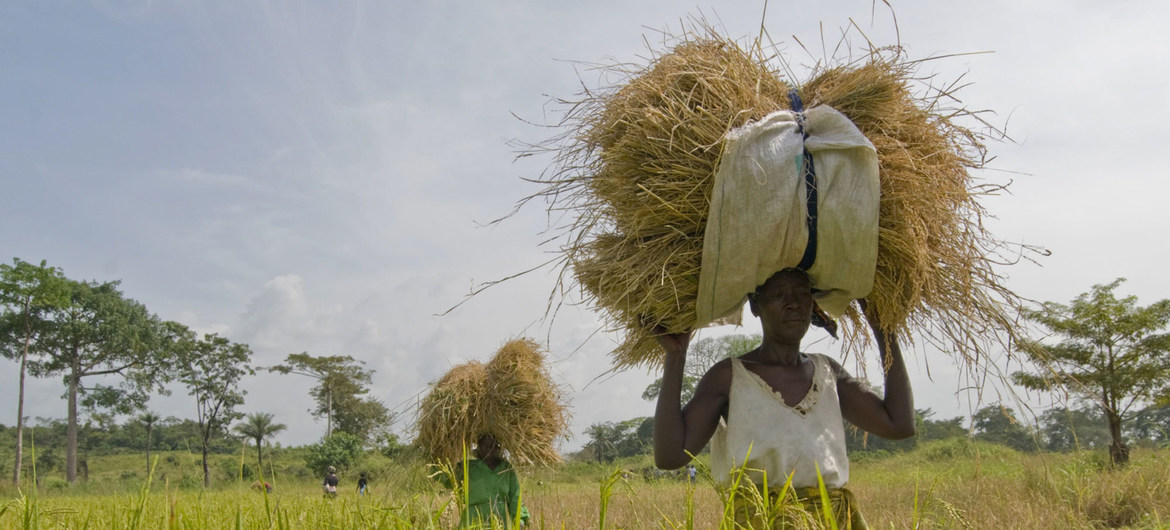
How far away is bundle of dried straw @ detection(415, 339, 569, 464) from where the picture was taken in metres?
5.08

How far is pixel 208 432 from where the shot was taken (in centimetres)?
3347

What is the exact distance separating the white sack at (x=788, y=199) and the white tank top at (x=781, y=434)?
427mm

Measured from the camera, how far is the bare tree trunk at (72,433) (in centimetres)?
2669

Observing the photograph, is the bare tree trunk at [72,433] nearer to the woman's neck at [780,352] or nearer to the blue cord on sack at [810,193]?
the woman's neck at [780,352]

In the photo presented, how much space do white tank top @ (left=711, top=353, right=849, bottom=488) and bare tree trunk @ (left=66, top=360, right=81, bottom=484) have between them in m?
30.5

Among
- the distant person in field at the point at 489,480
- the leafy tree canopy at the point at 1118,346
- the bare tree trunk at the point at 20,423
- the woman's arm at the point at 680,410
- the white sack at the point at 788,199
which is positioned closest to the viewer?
the white sack at the point at 788,199

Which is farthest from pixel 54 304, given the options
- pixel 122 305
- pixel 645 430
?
pixel 645 430

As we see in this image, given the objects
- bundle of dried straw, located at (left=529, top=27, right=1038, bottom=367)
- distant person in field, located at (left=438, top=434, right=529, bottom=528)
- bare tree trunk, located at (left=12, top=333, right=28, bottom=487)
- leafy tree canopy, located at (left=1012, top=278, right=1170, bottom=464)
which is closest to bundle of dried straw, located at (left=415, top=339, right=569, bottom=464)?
distant person in field, located at (left=438, top=434, right=529, bottom=528)

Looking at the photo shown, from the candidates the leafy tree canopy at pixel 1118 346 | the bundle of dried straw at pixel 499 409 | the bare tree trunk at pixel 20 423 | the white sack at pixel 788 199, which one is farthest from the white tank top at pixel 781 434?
the bare tree trunk at pixel 20 423

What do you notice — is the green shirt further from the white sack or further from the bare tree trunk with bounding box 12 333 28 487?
the bare tree trunk with bounding box 12 333 28 487

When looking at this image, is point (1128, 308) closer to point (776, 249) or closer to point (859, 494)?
point (859, 494)

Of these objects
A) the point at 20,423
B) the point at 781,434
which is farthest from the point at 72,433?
the point at 781,434

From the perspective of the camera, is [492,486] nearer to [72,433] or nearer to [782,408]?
[782,408]

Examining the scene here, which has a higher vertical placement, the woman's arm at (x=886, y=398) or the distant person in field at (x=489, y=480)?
the woman's arm at (x=886, y=398)
